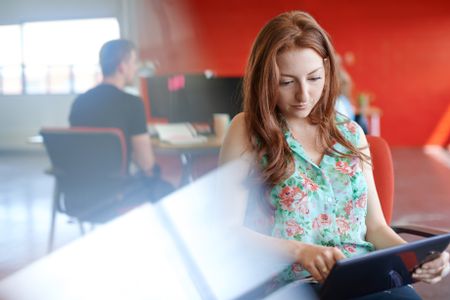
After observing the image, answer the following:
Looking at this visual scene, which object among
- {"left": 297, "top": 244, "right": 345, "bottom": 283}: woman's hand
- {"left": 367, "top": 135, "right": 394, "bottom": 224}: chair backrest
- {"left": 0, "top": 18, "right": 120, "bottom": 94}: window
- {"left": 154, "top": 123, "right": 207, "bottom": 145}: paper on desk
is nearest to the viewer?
{"left": 297, "top": 244, "right": 345, "bottom": 283}: woman's hand

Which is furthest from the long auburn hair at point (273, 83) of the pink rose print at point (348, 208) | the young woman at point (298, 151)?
the pink rose print at point (348, 208)

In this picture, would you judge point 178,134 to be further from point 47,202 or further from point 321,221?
point 47,202

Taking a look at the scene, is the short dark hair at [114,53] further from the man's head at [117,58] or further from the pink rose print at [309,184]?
the pink rose print at [309,184]

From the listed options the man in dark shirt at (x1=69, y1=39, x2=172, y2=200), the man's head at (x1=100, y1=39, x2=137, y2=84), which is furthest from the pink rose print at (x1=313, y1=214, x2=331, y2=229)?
the man's head at (x1=100, y1=39, x2=137, y2=84)

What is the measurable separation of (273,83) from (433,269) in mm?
489

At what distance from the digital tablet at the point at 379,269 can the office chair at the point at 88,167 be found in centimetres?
152

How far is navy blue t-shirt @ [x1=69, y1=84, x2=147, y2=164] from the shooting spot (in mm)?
2672

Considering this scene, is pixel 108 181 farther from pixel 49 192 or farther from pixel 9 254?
pixel 49 192

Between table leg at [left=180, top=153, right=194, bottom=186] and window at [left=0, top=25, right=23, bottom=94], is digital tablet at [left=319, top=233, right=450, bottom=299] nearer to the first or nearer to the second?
table leg at [left=180, top=153, right=194, bottom=186]

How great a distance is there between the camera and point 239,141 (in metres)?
1.20

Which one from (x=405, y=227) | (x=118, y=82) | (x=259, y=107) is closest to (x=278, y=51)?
(x=259, y=107)

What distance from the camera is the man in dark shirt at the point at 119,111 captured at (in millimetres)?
2676

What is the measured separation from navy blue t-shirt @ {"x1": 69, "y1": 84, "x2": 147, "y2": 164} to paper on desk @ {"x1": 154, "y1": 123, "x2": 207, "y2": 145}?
7.9 inches

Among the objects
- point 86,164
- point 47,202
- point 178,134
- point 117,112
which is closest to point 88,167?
point 86,164
